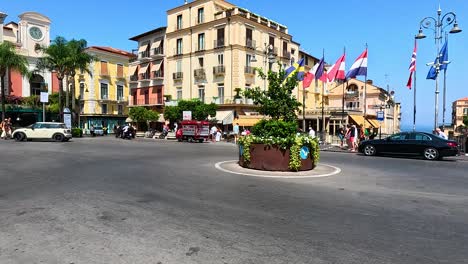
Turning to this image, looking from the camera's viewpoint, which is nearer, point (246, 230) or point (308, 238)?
point (308, 238)

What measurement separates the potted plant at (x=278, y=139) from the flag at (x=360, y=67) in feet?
43.8

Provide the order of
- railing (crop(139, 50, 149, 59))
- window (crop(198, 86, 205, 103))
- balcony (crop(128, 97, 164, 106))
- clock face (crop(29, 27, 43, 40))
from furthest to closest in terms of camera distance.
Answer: railing (crop(139, 50, 149, 59)) → balcony (crop(128, 97, 164, 106)) → clock face (crop(29, 27, 43, 40)) → window (crop(198, 86, 205, 103))

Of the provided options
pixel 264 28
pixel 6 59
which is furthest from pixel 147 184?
pixel 264 28

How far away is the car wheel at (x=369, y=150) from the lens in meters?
17.8

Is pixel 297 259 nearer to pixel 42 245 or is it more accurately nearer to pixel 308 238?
pixel 308 238

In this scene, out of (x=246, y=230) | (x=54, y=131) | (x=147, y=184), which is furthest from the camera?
(x=54, y=131)

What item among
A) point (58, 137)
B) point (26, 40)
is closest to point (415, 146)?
point (58, 137)

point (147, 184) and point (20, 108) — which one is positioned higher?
point (20, 108)

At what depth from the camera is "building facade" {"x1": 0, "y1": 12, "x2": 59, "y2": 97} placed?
1815 inches

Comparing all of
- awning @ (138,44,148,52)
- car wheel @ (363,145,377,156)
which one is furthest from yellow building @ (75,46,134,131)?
car wheel @ (363,145,377,156)

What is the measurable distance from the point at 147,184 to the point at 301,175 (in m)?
4.69

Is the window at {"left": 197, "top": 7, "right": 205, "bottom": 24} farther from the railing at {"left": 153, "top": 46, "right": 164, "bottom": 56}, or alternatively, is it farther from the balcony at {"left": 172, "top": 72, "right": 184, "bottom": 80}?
the railing at {"left": 153, "top": 46, "right": 164, "bottom": 56}

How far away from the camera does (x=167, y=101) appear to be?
45.0m

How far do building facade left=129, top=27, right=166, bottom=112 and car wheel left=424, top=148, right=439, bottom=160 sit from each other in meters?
36.9
